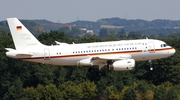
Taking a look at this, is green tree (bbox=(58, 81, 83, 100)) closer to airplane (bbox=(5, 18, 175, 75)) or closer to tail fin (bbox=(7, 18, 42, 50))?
tail fin (bbox=(7, 18, 42, 50))

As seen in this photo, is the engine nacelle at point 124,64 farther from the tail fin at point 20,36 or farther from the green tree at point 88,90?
the green tree at point 88,90

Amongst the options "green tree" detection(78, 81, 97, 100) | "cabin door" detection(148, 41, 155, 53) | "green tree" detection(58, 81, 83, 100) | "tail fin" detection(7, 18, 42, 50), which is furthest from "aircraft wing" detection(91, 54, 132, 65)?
"green tree" detection(78, 81, 97, 100)

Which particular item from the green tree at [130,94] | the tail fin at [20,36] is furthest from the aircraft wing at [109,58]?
the green tree at [130,94]

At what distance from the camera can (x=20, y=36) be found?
11006 cm

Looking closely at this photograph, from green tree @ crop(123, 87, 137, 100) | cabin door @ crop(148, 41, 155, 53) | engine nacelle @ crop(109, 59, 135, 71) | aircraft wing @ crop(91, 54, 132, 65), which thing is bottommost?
green tree @ crop(123, 87, 137, 100)

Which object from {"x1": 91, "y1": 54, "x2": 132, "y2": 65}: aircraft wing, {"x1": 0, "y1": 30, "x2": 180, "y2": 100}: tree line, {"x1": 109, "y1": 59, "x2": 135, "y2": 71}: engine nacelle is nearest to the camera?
{"x1": 109, "y1": 59, "x2": 135, "y2": 71}: engine nacelle

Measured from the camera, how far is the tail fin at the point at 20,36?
10925cm

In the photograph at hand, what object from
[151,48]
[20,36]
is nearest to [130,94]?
[151,48]

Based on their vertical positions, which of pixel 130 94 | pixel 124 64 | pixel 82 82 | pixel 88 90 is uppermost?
pixel 124 64

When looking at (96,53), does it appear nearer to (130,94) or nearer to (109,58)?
(109,58)

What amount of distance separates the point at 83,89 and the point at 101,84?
587cm

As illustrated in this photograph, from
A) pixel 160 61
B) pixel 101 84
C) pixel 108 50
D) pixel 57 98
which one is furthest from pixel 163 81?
pixel 108 50

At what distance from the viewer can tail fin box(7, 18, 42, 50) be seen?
4301 inches

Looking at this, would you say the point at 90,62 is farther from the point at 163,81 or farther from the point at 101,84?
the point at 163,81
